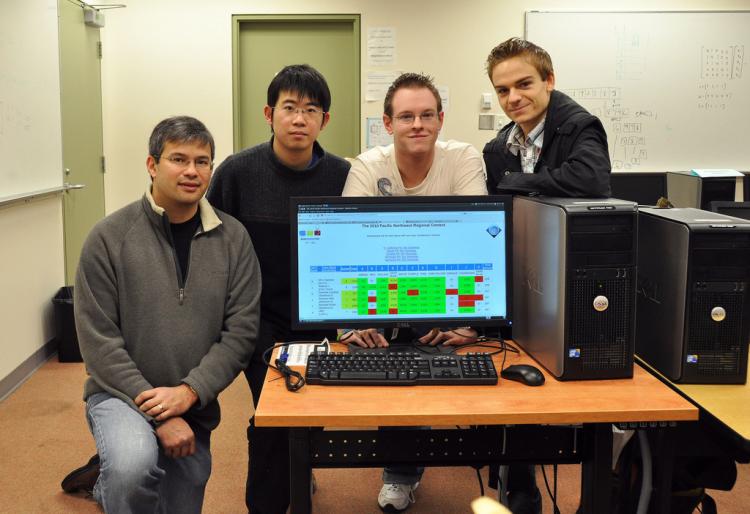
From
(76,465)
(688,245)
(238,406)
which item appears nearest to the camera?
(688,245)

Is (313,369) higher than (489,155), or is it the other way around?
(489,155)

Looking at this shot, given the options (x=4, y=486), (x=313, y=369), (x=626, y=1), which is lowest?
(x=4, y=486)

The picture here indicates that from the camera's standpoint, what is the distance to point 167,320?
1.83 meters

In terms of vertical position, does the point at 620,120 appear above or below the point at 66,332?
above

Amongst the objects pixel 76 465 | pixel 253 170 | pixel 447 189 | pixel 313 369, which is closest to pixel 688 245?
pixel 447 189

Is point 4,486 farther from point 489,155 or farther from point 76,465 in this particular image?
point 489,155

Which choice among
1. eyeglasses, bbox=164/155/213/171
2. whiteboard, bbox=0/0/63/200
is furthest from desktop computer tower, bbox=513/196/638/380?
whiteboard, bbox=0/0/63/200

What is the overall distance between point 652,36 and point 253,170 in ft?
12.7

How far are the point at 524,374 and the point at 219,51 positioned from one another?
13.2ft

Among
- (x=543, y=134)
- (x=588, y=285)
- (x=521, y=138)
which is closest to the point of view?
(x=588, y=285)

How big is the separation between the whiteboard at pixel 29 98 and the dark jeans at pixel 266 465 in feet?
6.68

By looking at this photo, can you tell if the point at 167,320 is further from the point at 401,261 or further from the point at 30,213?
the point at 30,213

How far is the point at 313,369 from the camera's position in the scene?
1.67 m

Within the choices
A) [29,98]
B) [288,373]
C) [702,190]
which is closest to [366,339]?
[288,373]
